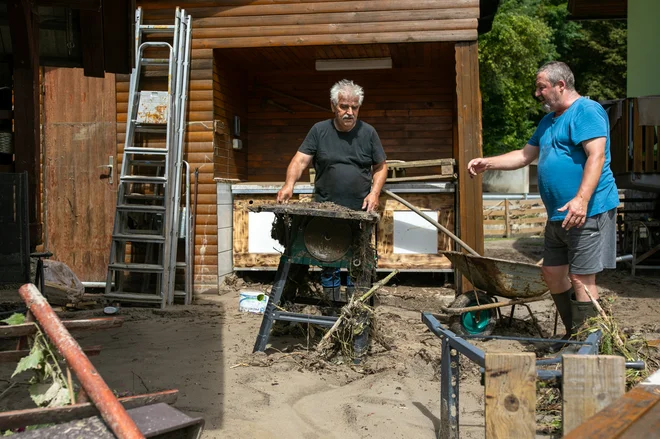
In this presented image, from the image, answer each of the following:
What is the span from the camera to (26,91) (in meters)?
5.24

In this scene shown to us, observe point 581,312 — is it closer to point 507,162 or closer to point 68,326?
point 507,162

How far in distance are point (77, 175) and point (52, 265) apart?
1.34 metres

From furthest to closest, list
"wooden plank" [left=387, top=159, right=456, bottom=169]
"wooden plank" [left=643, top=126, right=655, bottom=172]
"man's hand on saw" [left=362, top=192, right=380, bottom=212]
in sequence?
"wooden plank" [left=643, top=126, right=655, bottom=172] → "wooden plank" [left=387, top=159, right=456, bottom=169] → "man's hand on saw" [left=362, top=192, right=380, bottom=212]

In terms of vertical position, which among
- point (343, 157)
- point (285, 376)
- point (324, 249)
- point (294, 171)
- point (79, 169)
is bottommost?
point (285, 376)

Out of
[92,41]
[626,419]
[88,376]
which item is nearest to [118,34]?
[92,41]

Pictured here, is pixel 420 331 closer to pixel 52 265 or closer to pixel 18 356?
pixel 18 356

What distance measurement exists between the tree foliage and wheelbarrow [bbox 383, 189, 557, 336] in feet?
66.4

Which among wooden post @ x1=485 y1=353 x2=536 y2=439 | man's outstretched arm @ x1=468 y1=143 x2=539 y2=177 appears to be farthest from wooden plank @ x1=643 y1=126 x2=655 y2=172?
wooden post @ x1=485 y1=353 x2=536 y2=439

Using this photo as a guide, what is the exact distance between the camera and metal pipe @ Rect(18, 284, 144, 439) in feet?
6.63

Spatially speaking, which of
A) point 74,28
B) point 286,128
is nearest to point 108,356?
point 74,28

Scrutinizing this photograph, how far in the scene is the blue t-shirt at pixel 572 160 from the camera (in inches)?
173

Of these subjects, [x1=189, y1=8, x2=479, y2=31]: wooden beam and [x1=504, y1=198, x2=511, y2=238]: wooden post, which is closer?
[x1=189, y1=8, x2=479, y2=31]: wooden beam

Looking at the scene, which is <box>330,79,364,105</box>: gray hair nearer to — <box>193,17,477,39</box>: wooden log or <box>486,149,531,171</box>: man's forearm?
<box>486,149,531,171</box>: man's forearm

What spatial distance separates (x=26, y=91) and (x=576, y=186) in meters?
4.01
